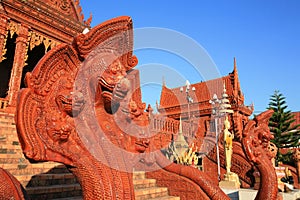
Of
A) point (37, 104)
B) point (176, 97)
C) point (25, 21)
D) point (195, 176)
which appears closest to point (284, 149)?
point (176, 97)

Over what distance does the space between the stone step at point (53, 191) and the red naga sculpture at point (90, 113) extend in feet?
6.52

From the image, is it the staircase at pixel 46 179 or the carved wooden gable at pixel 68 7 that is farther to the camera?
the carved wooden gable at pixel 68 7

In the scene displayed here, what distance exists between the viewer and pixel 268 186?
346cm

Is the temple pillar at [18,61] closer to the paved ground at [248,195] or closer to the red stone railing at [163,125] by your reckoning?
the red stone railing at [163,125]

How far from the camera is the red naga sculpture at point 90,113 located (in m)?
1.66

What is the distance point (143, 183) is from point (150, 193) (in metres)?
0.41

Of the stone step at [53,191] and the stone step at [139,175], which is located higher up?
the stone step at [139,175]

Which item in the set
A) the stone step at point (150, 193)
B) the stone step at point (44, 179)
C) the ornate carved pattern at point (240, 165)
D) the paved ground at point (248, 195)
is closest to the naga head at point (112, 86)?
the stone step at point (44, 179)

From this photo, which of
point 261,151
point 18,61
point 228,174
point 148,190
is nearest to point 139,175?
point 148,190

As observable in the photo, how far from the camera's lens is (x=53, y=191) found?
3.50 m

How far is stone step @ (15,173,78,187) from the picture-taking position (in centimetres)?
356

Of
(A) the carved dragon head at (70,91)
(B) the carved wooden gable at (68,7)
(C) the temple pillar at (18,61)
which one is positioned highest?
(B) the carved wooden gable at (68,7)

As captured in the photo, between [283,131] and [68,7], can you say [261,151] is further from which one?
[283,131]

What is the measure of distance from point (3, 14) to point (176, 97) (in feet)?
66.4
